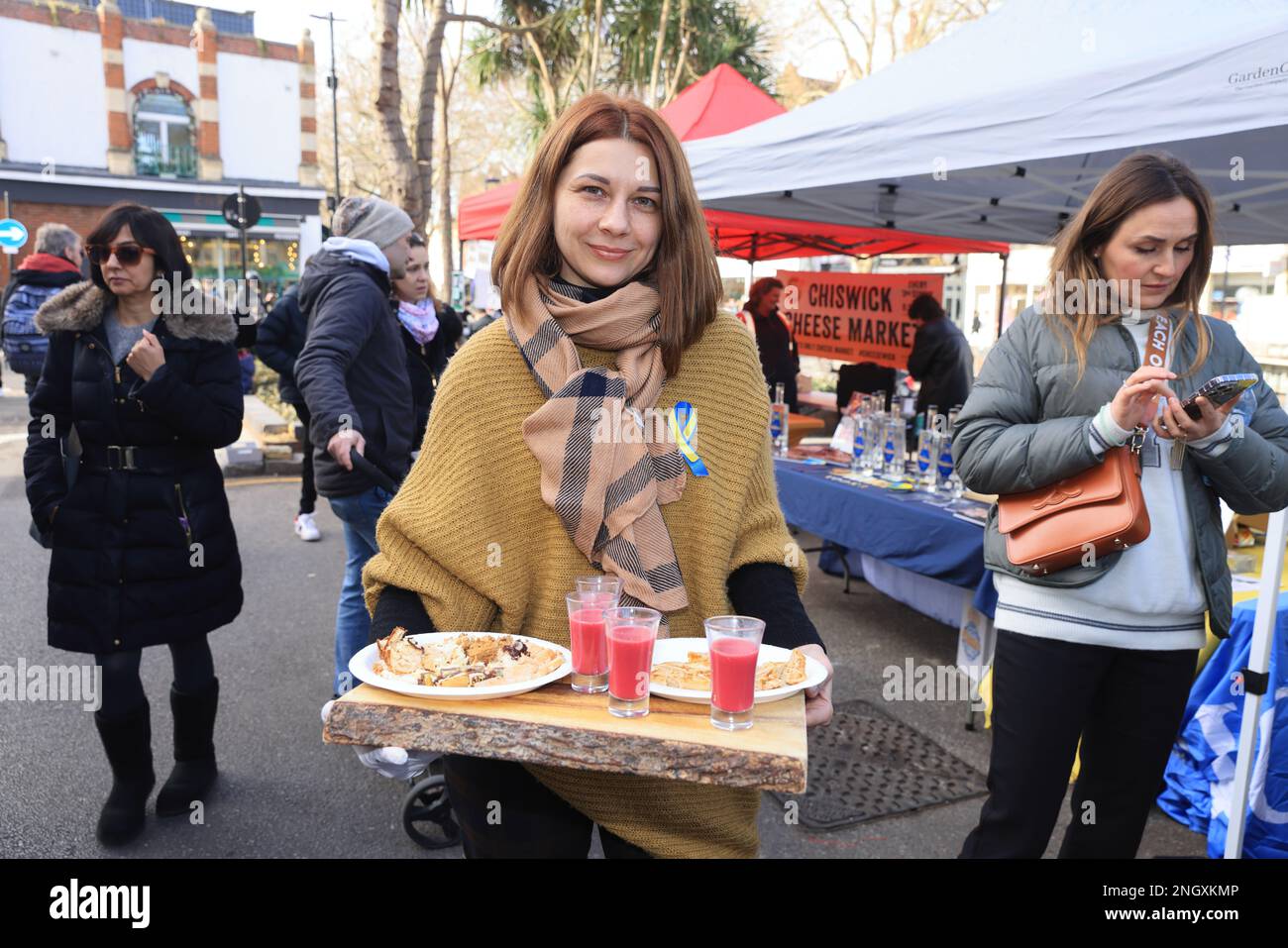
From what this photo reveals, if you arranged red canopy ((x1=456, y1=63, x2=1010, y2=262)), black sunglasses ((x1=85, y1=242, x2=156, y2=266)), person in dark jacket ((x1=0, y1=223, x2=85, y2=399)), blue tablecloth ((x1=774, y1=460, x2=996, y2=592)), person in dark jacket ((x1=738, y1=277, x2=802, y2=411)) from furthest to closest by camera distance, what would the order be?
person in dark jacket ((x1=738, y1=277, x2=802, y2=411))
red canopy ((x1=456, y1=63, x2=1010, y2=262))
person in dark jacket ((x1=0, y1=223, x2=85, y2=399))
blue tablecloth ((x1=774, y1=460, x2=996, y2=592))
black sunglasses ((x1=85, y1=242, x2=156, y2=266))

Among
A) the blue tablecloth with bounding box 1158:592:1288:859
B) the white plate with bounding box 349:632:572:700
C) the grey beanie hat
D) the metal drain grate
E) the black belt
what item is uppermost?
the grey beanie hat

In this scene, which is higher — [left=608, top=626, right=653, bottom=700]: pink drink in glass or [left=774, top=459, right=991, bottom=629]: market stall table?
[left=608, top=626, right=653, bottom=700]: pink drink in glass

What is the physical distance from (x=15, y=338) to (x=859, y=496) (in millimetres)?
4885

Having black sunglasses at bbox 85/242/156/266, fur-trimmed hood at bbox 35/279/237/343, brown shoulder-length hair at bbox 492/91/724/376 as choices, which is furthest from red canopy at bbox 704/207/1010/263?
brown shoulder-length hair at bbox 492/91/724/376

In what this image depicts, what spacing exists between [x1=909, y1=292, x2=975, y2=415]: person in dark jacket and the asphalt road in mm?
2283

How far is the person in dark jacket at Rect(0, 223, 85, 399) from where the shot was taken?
524cm

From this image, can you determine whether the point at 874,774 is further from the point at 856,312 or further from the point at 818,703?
the point at 856,312

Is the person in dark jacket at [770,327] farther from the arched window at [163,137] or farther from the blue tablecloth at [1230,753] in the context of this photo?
the arched window at [163,137]

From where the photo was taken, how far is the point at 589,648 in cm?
145

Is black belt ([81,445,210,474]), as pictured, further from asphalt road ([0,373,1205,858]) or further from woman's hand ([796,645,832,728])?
woman's hand ([796,645,832,728])

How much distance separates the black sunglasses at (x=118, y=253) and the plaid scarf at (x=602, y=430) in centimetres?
208

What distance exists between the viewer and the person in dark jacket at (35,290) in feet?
17.2

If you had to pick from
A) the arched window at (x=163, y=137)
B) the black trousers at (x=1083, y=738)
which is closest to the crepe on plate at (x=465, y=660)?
the black trousers at (x=1083, y=738)

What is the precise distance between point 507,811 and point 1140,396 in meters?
1.62
